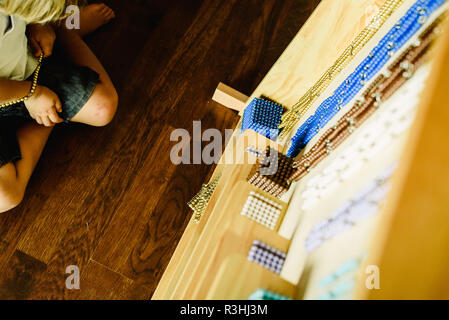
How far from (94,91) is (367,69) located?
106cm

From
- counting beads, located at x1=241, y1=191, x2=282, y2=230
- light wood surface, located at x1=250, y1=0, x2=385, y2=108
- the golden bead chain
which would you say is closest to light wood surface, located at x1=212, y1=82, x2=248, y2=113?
light wood surface, located at x1=250, y1=0, x2=385, y2=108

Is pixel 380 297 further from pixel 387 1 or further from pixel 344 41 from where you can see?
pixel 344 41

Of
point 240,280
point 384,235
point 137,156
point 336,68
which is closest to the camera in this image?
point 384,235

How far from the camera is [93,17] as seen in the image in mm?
1827

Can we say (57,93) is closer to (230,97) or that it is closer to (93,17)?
(93,17)

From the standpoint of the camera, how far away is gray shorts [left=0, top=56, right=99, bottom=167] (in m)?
1.41

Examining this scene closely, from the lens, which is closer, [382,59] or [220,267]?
[220,267]

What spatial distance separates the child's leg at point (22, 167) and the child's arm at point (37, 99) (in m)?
0.08

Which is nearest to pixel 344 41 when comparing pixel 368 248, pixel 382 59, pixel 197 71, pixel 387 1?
pixel 387 1

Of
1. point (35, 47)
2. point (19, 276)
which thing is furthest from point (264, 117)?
point (19, 276)

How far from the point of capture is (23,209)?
1601 mm

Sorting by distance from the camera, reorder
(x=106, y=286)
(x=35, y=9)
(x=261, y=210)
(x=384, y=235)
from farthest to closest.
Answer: (x=106, y=286), (x=35, y=9), (x=261, y=210), (x=384, y=235)

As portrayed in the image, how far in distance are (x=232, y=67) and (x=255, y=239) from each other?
4.14ft

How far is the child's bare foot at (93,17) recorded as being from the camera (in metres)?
1.81
